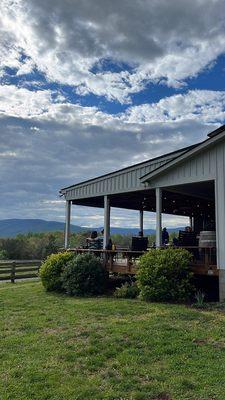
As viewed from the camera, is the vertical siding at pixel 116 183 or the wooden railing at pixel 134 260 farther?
the vertical siding at pixel 116 183

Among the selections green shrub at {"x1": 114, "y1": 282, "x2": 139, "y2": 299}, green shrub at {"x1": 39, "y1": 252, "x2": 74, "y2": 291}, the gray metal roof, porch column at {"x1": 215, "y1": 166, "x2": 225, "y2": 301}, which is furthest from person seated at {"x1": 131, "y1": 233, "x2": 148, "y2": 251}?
porch column at {"x1": 215, "y1": 166, "x2": 225, "y2": 301}

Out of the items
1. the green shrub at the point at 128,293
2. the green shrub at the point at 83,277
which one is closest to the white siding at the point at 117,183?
the green shrub at the point at 83,277

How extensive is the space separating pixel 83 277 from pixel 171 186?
13.8ft

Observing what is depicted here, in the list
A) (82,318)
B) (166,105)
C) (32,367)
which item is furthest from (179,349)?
(166,105)

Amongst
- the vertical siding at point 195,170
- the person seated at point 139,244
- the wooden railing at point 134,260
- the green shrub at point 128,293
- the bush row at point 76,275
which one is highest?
the vertical siding at point 195,170

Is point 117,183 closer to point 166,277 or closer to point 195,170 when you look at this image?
point 195,170

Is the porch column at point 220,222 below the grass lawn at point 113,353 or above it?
above

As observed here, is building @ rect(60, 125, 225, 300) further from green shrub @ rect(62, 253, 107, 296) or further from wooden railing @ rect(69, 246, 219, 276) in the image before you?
green shrub @ rect(62, 253, 107, 296)

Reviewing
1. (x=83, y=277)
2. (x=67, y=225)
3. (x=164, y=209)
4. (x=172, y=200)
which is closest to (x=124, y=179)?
(x=172, y=200)

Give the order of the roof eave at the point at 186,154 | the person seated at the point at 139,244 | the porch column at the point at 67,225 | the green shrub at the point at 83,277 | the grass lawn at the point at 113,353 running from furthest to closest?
the porch column at the point at 67,225
the person seated at the point at 139,244
the green shrub at the point at 83,277
the roof eave at the point at 186,154
the grass lawn at the point at 113,353

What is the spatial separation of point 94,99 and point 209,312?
374 inches

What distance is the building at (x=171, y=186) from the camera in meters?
10.4

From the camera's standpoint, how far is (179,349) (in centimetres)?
581

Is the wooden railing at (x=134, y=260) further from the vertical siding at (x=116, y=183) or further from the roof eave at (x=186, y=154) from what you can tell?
the roof eave at (x=186, y=154)
